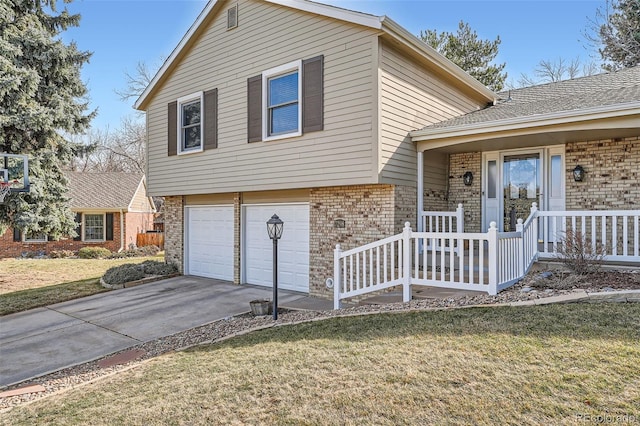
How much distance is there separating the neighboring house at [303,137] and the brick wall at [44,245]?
11.5 m

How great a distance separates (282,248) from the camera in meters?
10.3

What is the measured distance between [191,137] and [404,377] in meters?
9.88

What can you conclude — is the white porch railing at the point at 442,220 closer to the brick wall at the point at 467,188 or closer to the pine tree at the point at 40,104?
the brick wall at the point at 467,188

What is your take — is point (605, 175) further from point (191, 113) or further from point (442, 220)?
point (191, 113)

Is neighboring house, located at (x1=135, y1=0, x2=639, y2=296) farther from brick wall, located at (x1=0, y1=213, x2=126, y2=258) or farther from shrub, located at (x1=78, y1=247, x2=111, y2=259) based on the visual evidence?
brick wall, located at (x1=0, y1=213, x2=126, y2=258)

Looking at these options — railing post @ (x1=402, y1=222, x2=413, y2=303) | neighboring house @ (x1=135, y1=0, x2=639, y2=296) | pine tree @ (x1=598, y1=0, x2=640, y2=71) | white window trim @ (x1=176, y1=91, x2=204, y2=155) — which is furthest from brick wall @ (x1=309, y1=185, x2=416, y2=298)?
pine tree @ (x1=598, y1=0, x2=640, y2=71)

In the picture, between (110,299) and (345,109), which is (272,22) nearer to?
(345,109)

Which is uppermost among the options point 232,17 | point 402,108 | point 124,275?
point 232,17

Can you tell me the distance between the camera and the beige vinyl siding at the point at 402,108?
26.0 ft

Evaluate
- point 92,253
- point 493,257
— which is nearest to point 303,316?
point 493,257

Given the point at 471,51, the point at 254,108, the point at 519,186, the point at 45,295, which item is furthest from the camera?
the point at 471,51

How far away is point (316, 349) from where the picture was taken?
4797 millimetres

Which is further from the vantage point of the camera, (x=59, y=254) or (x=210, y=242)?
(x=59, y=254)

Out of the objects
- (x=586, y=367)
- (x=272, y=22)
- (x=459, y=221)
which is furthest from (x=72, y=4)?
(x=586, y=367)
